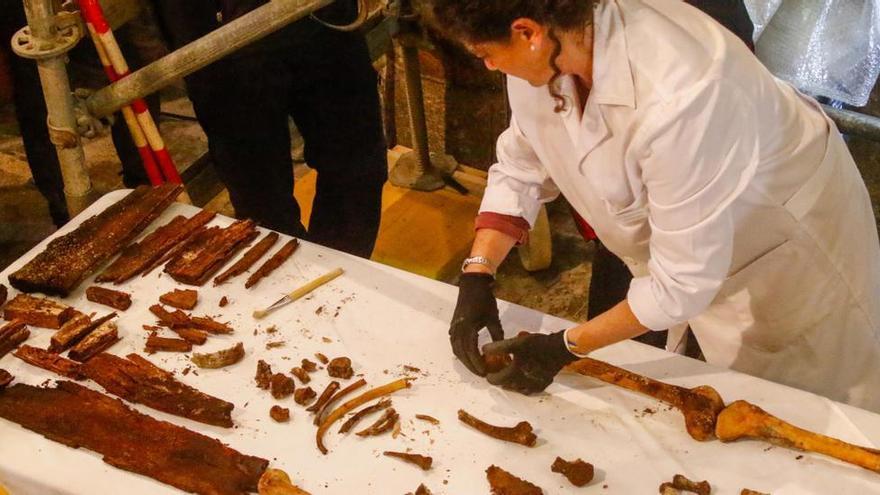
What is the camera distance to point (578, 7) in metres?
1.31

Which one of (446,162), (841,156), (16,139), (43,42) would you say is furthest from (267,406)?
(16,139)

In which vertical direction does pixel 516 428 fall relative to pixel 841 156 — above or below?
below

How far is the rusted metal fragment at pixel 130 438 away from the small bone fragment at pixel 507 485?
1.39 feet

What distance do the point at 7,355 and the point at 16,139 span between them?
332 centimetres

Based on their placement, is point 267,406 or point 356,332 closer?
point 267,406

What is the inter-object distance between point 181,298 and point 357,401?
54 cm

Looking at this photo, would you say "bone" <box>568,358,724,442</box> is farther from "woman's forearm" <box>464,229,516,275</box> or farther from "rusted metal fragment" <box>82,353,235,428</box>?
"rusted metal fragment" <box>82,353,235,428</box>

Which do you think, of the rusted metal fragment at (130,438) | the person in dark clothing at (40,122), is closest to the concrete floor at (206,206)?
the person in dark clothing at (40,122)

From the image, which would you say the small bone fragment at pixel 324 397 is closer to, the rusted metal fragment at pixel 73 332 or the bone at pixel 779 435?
the rusted metal fragment at pixel 73 332

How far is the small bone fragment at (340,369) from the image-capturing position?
175 cm

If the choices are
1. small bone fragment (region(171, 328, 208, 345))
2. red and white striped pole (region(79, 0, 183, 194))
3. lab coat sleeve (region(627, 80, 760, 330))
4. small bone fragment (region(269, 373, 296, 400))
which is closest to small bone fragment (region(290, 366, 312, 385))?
small bone fragment (region(269, 373, 296, 400))

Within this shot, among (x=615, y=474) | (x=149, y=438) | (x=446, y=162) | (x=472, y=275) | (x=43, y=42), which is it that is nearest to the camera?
(x=615, y=474)

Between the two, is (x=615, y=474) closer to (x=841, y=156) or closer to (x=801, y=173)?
(x=801, y=173)

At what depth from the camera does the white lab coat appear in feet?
4.37
